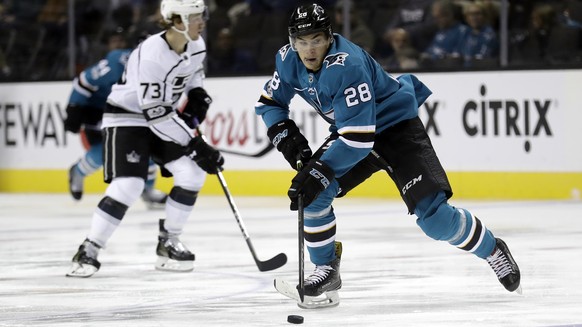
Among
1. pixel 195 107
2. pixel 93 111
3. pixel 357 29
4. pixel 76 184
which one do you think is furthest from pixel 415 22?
pixel 195 107

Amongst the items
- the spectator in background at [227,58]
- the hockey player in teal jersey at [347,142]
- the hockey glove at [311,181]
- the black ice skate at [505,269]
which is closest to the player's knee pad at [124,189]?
the hockey player in teal jersey at [347,142]

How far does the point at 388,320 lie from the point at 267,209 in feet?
16.2

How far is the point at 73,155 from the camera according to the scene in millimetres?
11070

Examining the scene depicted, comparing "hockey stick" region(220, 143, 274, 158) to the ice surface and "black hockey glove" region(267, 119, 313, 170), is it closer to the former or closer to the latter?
the ice surface

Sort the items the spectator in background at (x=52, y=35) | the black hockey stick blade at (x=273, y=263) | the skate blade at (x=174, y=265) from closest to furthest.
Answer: the black hockey stick blade at (x=273, y=263)
the skate blade at (x=174, y=265)
the spectator in background at (x=52, y=35)

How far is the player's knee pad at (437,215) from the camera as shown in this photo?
4582 millimetres

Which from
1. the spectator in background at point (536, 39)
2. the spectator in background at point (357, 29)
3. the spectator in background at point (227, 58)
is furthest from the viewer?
the spectator in background at point (227, 58)

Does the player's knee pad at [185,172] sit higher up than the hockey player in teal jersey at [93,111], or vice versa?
the player's knee pad at [185,172]

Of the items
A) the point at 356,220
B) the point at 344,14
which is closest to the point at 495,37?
the point at 344,14

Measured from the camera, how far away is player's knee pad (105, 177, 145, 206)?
5902mm

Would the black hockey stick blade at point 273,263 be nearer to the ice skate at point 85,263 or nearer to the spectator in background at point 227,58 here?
the ice skate at point 85,263

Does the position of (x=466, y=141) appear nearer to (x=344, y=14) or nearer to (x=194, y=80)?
(x=344, y=14)

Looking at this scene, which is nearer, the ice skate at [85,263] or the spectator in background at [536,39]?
the ice skate at [85,263]

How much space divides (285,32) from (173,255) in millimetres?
4562
